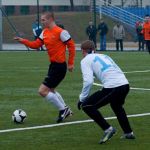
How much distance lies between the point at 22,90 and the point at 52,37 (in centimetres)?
566

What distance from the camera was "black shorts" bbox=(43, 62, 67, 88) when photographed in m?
13.3

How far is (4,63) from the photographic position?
30250mm

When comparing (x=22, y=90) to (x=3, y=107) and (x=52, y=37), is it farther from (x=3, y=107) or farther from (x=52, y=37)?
(x=52, y=37)

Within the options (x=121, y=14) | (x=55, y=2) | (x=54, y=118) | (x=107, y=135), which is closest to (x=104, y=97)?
(x=107, y=135)

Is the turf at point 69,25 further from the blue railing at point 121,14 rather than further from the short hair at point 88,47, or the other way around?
the short hair at point 88,47

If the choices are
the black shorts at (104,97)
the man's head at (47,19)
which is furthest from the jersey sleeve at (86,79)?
the man's head at (47,19)

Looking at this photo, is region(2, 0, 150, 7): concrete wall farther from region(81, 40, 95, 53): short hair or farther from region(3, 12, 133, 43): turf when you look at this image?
region(81, 40, 95, 53): short hair

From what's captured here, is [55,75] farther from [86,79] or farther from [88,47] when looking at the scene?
[86,79]

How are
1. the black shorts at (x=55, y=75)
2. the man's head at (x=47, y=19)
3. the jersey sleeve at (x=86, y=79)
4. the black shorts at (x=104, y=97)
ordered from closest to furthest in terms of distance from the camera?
the jersey sleeve at (x=86, y=79), the black shorts at (x=104, y=97), the man's head at (x=47, y=19), the black shorts at (x=55, y=75)

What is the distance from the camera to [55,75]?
13336mm

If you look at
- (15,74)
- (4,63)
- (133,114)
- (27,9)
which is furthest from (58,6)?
(133,114)

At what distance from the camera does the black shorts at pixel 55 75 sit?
13.3 metres

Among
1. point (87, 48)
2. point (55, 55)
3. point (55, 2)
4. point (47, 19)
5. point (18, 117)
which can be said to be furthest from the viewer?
point (55, 2)

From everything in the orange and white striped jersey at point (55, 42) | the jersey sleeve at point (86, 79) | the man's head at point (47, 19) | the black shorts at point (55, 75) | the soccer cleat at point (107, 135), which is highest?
the man's head at point (47, 19)
